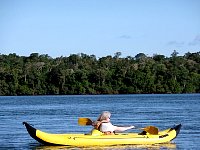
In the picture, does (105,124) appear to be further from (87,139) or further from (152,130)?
(152,130)

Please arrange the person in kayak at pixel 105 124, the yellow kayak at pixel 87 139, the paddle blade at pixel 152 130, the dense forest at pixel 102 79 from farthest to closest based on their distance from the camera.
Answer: the dense forest at pixel 102 79
the paddle blade at pixel 152 130
the person in kayak at pixel 105 124
the yellow kayak at pixel 87 139

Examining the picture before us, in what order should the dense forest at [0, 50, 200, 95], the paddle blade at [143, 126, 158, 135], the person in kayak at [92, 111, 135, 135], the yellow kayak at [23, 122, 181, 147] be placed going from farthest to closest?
the dense forest at [0, 50, 200, 95] < the paddle blade at [143, 126, 158, 135] < the person in kayak at [92, 111, 135, 135] < the yellow kayak at [23, 122, 181, 147]

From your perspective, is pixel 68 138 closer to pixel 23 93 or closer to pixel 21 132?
pixel 21 132

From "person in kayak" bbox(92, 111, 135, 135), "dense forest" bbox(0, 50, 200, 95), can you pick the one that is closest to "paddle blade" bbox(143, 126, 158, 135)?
"person in kayak" bbox(92, 111, 135, 135)

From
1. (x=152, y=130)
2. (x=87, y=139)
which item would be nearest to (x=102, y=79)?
(x=152, y=130)

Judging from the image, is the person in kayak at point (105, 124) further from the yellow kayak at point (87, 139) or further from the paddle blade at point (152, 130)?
the paddle blade at point (152, 130)

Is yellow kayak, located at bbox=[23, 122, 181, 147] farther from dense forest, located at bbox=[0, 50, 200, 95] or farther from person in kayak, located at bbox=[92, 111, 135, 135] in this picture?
dense forest, located at bbox=[0, 50, 200, 95]

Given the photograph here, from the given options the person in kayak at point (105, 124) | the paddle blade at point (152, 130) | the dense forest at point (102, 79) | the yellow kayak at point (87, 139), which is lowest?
the yellow kayak at point (87, 139)

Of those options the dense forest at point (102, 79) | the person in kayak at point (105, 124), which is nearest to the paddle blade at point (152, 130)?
the person in kayak at point (105, 124)

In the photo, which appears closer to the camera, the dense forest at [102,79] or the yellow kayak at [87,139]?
the yellow kayak at [87,139]

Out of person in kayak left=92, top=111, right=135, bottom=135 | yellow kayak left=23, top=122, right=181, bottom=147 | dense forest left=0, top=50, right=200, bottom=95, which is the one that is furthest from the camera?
dense forest left=0, top=50, right=200, bottom=95

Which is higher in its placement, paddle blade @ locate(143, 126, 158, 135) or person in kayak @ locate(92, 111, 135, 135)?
person in kayak @ locate(92, 111, 135, 135)

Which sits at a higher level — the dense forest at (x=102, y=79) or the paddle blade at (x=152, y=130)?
the dense forest at (x=102, y=79)

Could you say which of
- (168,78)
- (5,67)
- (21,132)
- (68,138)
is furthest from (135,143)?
(5,67)
